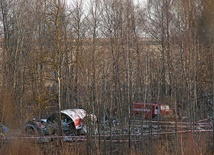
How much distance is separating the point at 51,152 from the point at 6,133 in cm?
124

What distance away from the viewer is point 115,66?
12711 mm

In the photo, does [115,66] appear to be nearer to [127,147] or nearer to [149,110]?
[149,110]

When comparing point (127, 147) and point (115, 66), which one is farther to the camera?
point (115, 66)

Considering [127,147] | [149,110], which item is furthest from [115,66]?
[127,147]

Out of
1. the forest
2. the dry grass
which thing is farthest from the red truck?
the dry grass

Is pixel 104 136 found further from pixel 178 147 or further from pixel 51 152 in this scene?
pixel 178 147

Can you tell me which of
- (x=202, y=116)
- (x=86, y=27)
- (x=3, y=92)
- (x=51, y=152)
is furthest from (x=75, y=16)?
(x=51, y=152)

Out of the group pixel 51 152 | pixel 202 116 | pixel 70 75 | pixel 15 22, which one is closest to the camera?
pixel 51 152

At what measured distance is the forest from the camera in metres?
11.2

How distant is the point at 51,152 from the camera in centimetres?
929

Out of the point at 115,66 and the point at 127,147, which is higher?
the point at 115,66

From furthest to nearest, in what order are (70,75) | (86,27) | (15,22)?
(15,22) → (86,27) → (70,75)

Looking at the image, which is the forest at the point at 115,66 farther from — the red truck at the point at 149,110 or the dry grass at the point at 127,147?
the dry grass at the point at 127,147

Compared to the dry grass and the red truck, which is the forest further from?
the dry grass
